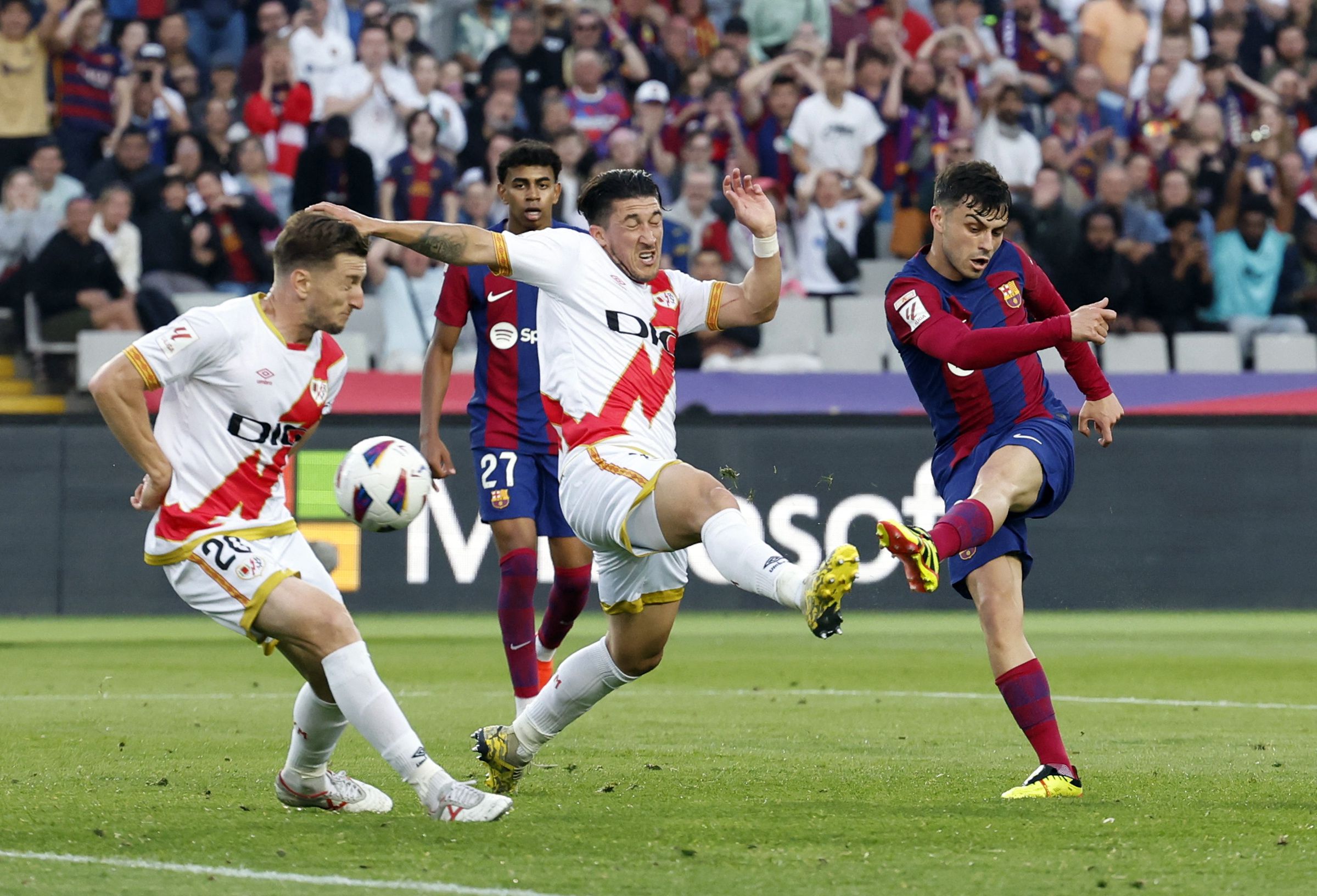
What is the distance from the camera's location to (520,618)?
803cm

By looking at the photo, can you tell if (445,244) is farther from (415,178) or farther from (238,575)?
(415,178)

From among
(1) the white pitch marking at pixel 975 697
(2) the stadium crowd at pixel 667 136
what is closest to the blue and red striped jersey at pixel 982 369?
(1) the white pitch marking at pixel 975 697

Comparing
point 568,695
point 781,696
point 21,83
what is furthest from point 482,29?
point 568,695

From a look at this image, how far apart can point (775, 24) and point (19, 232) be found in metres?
7.56

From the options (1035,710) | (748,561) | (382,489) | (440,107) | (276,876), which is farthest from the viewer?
(440,107)

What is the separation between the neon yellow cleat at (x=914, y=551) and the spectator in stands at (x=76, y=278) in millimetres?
10877

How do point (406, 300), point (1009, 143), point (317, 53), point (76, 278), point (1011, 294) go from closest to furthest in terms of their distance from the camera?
point (1011, 294)
point (76, 278)
point (406, 300)
point (317, 53)
point (1009, 143)

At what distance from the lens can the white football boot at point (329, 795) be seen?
598cm

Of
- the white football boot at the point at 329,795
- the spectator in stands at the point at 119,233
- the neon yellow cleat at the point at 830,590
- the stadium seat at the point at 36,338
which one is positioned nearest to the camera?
the neon yellow cleat at the point at 830,590

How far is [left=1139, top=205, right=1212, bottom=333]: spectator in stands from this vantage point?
16609mm

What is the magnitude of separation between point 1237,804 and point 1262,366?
1105 centimetres

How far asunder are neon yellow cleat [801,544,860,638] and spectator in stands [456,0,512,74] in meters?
13.7

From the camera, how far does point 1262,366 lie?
53.5 feet

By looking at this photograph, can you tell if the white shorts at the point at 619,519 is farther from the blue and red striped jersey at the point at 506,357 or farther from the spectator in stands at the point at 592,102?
the spectator in stands at the point at 592,102
